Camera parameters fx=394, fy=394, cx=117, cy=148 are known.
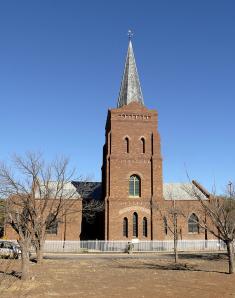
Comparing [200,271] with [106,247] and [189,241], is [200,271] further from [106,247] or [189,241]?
[189,241]

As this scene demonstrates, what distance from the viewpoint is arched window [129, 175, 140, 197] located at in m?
42.2

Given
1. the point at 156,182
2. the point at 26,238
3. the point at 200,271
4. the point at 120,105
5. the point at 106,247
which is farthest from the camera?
the point at 120,105

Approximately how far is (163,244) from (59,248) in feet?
35.2

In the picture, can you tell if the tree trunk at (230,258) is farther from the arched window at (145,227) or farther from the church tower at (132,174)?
the arched window at (145,227)

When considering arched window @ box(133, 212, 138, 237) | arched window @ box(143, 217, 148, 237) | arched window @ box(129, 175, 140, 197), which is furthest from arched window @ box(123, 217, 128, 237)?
arched window @ box(129, 175, 140, 197)

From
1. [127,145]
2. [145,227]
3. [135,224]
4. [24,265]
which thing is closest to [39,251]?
[24,265]

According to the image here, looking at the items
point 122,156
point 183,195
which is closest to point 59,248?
point 122,156

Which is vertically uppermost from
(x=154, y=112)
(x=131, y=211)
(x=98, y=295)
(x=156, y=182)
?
(x=154, y=112)

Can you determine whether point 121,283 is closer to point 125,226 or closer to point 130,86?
point 125,226

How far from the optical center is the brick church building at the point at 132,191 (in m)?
41.0

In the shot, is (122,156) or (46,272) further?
(122,156)

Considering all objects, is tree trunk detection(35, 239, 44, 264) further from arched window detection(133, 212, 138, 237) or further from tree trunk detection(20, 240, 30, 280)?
arched window detection(133, 212, 138, 237)

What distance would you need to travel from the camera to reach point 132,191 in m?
42.2

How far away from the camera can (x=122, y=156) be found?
4247cm
